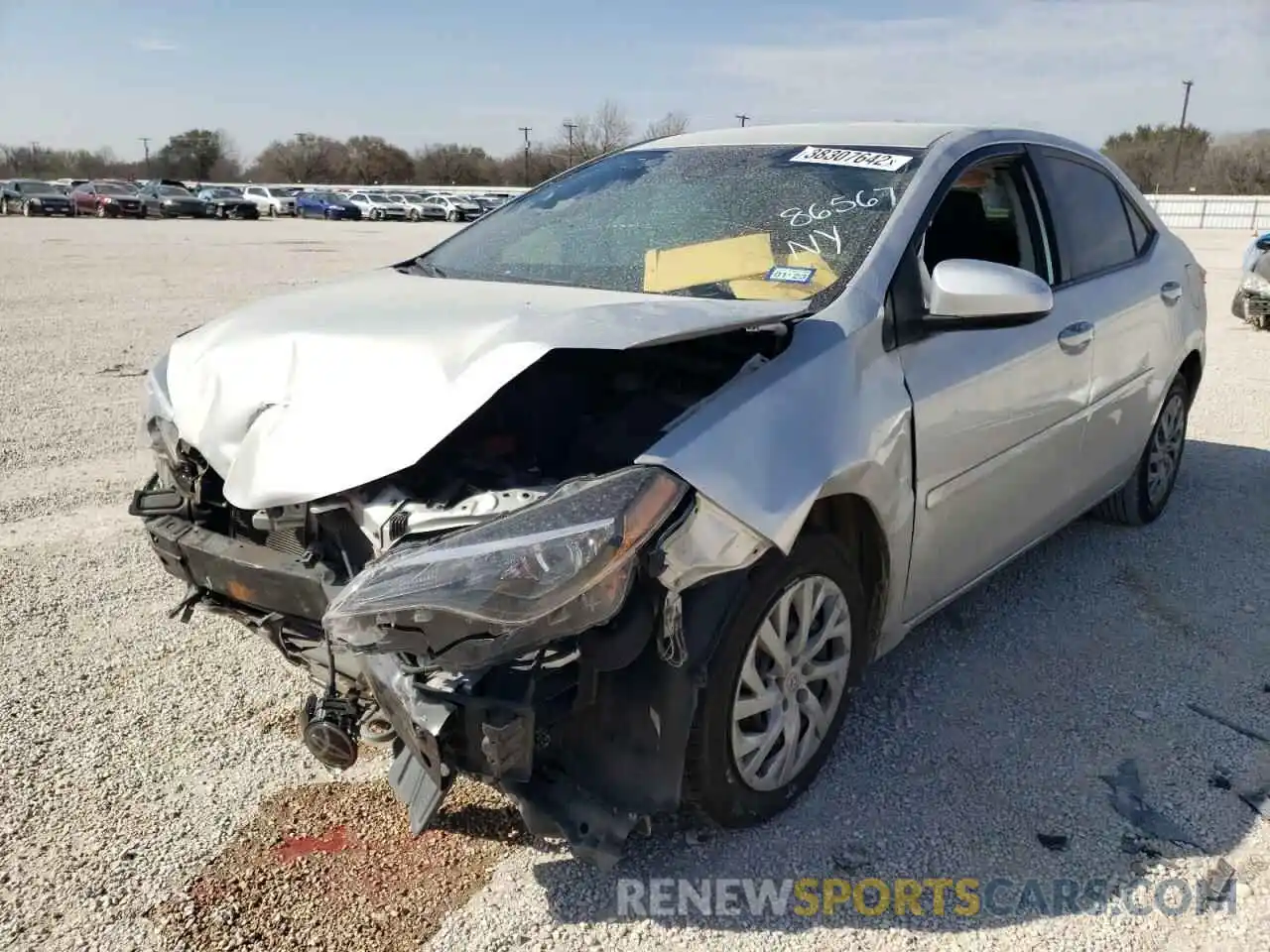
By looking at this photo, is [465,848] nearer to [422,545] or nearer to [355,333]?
[422,545]

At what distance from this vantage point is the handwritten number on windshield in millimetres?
3236

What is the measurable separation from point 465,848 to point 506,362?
128 cm

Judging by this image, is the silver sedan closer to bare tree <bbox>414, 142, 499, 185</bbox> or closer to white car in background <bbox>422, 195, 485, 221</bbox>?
white car in background <bbox>422, 195, 485, 221</bbox>

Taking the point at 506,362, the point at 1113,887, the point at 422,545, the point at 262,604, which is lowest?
the point at 1113,887

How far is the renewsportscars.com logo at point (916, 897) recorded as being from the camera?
8.23 ft

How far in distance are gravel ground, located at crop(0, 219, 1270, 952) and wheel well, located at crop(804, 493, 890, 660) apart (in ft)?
1.60

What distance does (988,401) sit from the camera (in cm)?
322

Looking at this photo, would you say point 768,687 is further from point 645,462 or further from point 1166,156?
point 1166,156

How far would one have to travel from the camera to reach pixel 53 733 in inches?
126

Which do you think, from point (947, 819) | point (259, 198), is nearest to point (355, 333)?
point (947, 819)

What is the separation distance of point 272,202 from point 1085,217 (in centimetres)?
5081

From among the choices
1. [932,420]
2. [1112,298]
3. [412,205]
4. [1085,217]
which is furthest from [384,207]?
[932,420]

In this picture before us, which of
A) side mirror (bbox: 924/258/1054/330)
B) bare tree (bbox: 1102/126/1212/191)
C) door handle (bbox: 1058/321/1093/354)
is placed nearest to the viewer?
side mirror (bbox: 924/258/1054/330)

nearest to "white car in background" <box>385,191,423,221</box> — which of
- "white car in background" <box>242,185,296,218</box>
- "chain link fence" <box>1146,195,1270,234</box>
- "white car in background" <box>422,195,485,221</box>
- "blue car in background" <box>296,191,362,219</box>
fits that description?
"white car in background" <box>422,195,485,221</box>
